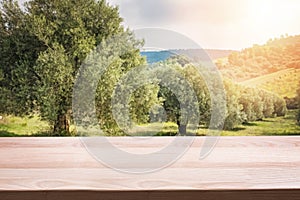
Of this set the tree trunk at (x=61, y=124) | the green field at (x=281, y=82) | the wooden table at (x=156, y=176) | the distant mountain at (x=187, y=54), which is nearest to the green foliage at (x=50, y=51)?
the tree trunk at (x=61, y=124)

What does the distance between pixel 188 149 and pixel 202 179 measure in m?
0.40

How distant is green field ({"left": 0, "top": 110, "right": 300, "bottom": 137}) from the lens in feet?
5.74

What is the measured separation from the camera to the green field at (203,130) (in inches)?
68.8

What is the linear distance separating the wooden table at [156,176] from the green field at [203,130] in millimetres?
422

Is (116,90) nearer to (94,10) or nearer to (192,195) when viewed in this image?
(94,10)

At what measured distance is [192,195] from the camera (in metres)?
0.88

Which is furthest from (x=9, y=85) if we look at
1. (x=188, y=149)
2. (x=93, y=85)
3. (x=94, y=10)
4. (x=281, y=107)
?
(x=281, y=107)

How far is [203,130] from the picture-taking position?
5.87ft

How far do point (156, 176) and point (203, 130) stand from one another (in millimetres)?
848

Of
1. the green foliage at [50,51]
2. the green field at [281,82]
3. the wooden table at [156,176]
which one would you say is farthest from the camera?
the green field at [281,82]

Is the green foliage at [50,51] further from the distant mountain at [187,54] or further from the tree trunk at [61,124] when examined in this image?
the distant mountain at [187,54]

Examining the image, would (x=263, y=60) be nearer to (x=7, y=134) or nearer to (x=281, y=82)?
(x=281, y=82)

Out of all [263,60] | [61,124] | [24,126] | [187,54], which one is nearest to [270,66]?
[263,60]

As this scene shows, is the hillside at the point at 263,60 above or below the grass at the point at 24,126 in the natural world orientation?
above
